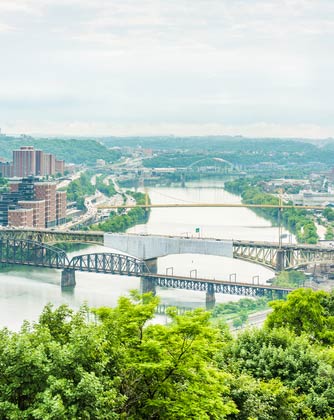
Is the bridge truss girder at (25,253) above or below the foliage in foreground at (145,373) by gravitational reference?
below

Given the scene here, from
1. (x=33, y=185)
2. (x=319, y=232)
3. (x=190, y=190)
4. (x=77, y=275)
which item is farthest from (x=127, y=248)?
(x=190, y=190)

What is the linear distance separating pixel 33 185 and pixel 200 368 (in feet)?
77.3

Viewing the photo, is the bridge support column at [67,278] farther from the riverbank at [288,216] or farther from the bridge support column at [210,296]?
the riverbank at [288,216]

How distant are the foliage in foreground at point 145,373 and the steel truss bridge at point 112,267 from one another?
381 inches

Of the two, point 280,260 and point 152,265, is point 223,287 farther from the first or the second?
point 152,265

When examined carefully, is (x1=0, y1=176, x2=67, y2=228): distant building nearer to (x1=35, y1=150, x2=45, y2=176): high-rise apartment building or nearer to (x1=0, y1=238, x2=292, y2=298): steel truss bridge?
(x1=0, y1=238, x2=292, y2=298): steel truss bridge

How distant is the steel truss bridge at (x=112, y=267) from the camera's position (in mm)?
15883

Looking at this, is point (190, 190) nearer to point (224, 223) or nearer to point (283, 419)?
point (224, 223)

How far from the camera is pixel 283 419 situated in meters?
5.24

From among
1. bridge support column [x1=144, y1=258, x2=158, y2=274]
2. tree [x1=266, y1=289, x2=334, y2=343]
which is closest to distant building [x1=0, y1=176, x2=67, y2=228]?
bridge support column [x1=144, y1=258, x2=158, y2=274]

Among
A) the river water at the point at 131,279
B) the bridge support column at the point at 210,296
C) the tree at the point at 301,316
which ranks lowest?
the river water at the point at 131,279

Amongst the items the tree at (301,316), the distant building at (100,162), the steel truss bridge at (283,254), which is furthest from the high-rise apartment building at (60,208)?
the distant building at (100,162)

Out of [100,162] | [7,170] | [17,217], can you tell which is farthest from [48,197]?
[100,162]

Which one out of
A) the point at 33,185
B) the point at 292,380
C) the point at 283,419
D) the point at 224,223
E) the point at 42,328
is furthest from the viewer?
the point at 224,223
